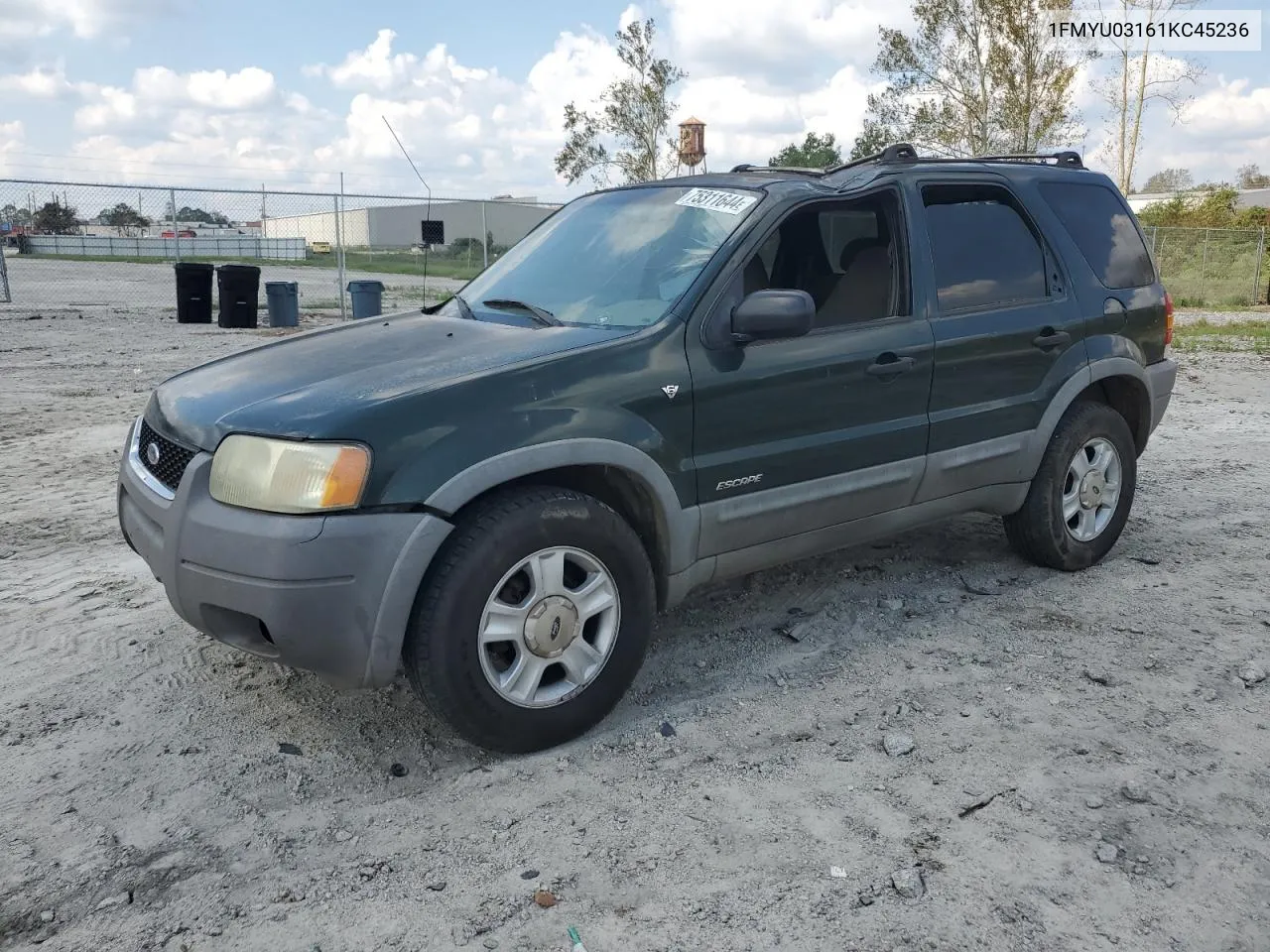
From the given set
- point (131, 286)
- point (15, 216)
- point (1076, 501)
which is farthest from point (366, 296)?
point (1076, 501)

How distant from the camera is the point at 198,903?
276cm

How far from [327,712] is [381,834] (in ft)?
2.75

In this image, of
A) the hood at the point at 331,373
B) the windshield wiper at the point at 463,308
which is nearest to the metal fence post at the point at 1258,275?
the windshield wiper at the point at 463,308

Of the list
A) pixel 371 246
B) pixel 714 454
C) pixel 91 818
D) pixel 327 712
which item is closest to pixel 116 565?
pixel 327 712

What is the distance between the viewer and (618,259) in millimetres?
4199

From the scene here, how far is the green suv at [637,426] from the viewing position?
3.13 m

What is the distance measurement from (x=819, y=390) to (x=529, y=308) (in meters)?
1.13

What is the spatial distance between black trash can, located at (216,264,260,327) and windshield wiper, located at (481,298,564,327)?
43.0 feet

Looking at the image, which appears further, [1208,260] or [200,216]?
[1208,260]

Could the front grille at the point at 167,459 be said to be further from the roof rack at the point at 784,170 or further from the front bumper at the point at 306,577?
the roof rack at the point at 784,170

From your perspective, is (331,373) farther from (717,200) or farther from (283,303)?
(283,303)

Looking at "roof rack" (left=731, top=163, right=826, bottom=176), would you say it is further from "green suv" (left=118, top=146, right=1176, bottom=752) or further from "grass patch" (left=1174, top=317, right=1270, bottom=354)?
"grass patch" (left=1174, top=317, right=1270, bottom=354)

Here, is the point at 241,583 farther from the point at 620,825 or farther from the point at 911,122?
the point at 911,122

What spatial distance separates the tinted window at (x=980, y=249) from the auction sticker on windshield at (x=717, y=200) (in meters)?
0.91
